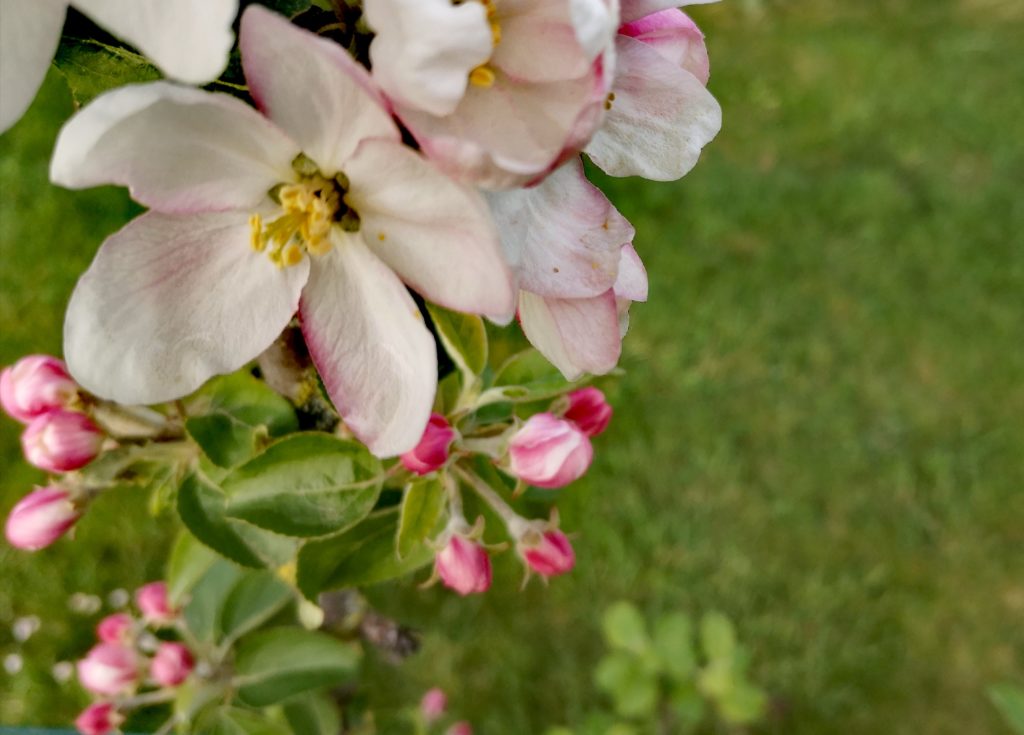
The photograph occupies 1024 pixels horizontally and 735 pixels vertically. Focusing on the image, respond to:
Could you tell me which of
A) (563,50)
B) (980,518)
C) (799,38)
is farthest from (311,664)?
(799,38)

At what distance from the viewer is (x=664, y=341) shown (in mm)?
2492

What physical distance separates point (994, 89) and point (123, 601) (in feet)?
10.8

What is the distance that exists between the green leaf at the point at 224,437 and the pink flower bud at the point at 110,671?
39 centimetres

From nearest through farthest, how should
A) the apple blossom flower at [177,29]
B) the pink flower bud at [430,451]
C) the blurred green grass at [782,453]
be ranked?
1. the apple blossom flower at [177,29]
2. the pink flower bud at [430,451]
3. the blurred green grass at [782,453]

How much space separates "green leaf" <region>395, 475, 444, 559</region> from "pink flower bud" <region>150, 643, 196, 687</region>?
1.38 feet

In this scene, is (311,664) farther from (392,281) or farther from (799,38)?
(799,38)

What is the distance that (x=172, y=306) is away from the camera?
46 cm

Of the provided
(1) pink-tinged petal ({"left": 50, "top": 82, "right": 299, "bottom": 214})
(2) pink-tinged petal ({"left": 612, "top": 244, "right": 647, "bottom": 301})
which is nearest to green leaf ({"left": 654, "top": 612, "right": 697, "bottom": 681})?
(2) pink-tinged petal ({"left": 612, "top": 244, "right": 647, "bottom": 301})

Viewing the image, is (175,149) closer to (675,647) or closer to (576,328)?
(576,328)

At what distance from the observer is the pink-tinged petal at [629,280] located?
53 cm

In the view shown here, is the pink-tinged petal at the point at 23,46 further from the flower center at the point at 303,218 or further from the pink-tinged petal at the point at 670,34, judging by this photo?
the pink-tinged petal at the point at 670,34

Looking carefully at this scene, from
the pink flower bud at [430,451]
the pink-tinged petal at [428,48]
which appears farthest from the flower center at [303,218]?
the pink flower bud at [430,451]

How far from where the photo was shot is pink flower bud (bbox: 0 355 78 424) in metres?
0.73

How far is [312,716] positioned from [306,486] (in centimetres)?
64
